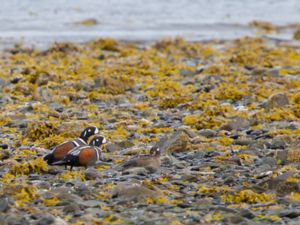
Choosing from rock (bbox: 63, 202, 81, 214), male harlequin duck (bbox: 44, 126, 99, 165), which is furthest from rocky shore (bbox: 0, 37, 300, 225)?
male harlequin duck (bbox: 44, 126, 99, 165)

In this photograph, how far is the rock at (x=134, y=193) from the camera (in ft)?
27.1

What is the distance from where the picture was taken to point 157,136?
1134 centimetres

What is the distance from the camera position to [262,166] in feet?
31.4

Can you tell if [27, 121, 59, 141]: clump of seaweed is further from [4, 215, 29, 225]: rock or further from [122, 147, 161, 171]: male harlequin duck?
[4, 215, 29, 225]: rock

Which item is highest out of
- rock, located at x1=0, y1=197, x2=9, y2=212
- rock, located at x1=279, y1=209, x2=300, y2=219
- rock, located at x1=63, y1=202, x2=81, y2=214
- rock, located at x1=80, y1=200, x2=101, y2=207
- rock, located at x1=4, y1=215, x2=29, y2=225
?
rock, located at x1=0, y1=197, x2=9, y2=212

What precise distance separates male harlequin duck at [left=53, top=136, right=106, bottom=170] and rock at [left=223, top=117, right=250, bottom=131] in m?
2.39

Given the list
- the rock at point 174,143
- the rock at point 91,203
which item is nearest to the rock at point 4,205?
the rock at point 91,203

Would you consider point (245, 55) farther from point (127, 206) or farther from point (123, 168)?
point (127, 206)

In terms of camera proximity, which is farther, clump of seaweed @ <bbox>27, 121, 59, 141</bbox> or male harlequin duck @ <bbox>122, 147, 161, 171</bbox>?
clump of seaweed @ <bbox>27, 121, 59, 141</bbox>

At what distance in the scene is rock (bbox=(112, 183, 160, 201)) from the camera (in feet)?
27.1

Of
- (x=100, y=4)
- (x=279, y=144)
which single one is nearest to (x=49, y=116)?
(x=279, y=144)

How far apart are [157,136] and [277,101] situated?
8.38 ft

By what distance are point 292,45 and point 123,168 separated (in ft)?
50.1

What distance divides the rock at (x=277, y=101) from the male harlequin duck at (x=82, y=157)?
12.9ft
